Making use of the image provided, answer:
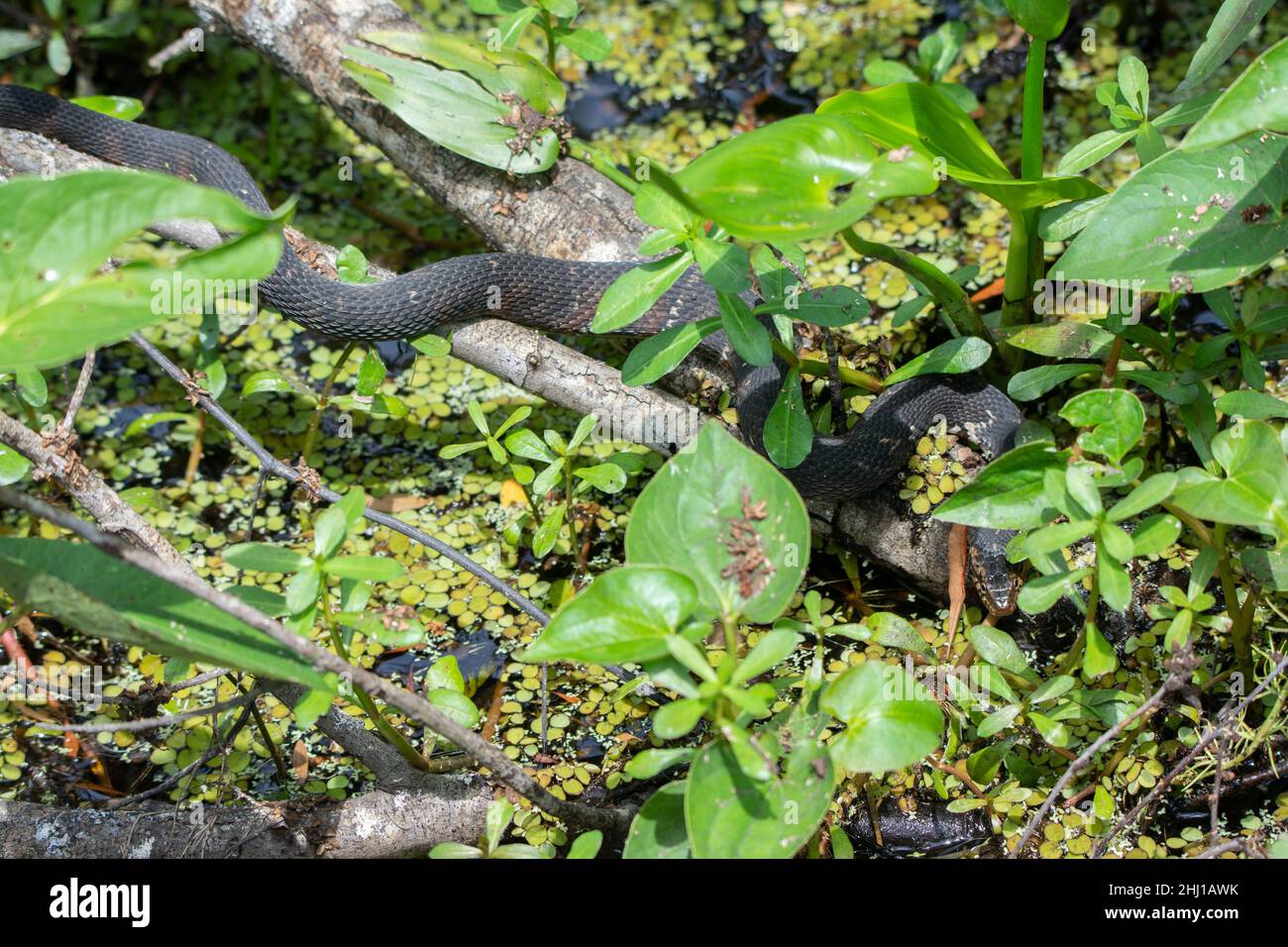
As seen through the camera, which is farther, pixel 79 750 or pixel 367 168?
pixel 367 168

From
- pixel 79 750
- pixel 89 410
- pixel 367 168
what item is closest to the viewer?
pixel 79 750

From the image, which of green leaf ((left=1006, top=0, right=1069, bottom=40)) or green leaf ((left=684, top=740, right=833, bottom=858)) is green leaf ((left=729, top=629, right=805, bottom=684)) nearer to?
green leaf ((left=684, top=740, right=833, bottom=858))

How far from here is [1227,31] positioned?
2.62m

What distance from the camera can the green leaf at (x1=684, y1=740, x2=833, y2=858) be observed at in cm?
187

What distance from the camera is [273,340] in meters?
4.25

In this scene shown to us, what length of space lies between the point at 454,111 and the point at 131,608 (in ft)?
7.83

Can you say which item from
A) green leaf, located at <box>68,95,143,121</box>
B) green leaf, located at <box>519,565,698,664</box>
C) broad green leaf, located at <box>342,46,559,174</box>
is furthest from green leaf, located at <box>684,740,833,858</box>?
green leaf, located at <box>68,95,143,121</box>

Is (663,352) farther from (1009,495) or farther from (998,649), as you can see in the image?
(998,649)

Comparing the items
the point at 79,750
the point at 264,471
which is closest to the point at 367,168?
the point at 264,471

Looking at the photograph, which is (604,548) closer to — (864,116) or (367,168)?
(864,116)

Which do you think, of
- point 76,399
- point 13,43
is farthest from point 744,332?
point 13,43

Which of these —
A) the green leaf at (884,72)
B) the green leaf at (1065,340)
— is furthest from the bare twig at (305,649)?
the green leaf at (884,72)

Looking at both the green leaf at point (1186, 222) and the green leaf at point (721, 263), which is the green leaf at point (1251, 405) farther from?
the green leaf at point (721, 263)

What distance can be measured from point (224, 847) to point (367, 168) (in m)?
3.12
